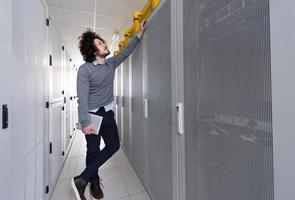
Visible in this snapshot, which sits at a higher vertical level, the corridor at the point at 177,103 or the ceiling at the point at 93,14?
the ceiling at the point at 93,14

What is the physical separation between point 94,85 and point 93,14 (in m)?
2.46

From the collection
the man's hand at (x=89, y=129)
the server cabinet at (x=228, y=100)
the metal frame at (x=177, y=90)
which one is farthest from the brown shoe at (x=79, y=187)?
the server cabinet at (x=228, y=100)

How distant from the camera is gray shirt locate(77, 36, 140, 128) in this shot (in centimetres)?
179

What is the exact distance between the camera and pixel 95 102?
1.92m

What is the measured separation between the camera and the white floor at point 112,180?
1.91 meters

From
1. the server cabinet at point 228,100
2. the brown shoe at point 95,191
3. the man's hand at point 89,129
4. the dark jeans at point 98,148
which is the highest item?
the server cabinet at point 228,100

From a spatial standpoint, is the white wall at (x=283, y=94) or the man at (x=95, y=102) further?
the man at (x=95, y=102)

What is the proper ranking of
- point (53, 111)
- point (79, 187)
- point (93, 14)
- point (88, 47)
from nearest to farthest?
point (79, 187) < point (88, 47) < point (53, 111) < point (93, 14)

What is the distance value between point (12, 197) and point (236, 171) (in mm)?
1216

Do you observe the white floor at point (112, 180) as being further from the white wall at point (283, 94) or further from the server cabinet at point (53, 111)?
the white wall at point (283, 94)

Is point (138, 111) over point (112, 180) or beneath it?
over

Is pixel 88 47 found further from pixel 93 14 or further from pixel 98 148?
pixel 93 14

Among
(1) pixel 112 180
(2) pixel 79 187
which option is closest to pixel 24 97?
(2) pixel 79 187

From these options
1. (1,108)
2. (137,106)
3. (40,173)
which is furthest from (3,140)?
(137,106)
